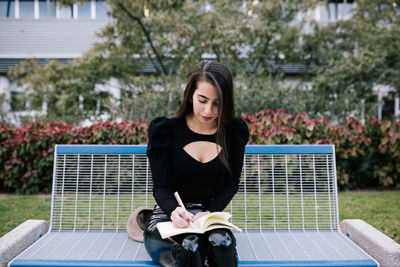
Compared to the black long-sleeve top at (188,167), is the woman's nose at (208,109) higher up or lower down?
higher up

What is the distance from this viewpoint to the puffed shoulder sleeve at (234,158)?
236 cm

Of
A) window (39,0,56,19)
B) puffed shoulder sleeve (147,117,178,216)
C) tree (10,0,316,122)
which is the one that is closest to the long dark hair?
puffed shoulder sleeve (147,117,178,216)

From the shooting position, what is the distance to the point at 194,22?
27.2ft

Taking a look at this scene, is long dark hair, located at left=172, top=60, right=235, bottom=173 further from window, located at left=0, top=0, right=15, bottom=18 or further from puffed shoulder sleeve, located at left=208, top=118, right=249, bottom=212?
A: window, located at left=0, top=0, right=15, bottom=18

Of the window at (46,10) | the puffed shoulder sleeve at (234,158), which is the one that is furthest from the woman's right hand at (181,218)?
the window at (46,10)

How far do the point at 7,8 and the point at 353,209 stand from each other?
14.6 meters

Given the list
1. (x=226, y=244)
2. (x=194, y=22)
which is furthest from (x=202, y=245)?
(x=194, y=22)

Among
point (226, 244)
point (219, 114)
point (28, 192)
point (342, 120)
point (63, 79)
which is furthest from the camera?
point (63, 79)

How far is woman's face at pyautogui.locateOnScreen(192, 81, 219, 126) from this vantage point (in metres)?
2.24

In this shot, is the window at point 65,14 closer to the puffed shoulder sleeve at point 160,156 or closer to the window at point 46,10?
the window at point 46,10

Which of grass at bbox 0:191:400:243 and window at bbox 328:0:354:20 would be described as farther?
window at bbox 328:0:354:20

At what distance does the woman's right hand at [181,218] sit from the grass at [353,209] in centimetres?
276

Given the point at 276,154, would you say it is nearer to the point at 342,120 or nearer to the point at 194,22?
the point at 342,120

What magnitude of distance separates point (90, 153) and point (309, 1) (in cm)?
738
